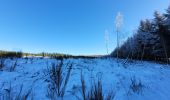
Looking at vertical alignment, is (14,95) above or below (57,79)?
below

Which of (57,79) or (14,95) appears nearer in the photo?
(57,79)

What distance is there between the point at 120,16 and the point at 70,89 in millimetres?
24542

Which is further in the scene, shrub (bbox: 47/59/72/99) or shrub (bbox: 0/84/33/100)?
shrub (bbox: 47/59/72/99)

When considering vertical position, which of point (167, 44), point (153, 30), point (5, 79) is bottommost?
point (5, 79)

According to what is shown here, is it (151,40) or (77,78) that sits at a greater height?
(151,40)

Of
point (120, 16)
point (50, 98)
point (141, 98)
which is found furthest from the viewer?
point (120, 16)

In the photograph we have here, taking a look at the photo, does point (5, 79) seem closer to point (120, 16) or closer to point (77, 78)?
point (77, 78)

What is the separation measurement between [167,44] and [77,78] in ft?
83.3

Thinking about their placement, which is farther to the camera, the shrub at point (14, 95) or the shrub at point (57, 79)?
the shrub at point (57, 79)

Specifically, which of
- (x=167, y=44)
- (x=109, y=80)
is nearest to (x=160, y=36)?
(x=167, y=44)

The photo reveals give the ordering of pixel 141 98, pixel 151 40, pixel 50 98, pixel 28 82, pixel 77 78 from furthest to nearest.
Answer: pixel 151 40 → pixel 77 78 → pixel 28 82 → pixel 141 98 → pixel 50 98

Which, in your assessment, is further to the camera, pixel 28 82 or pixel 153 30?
pixel 153 30

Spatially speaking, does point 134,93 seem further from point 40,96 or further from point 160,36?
point 160,36

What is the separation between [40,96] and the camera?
565 cm
